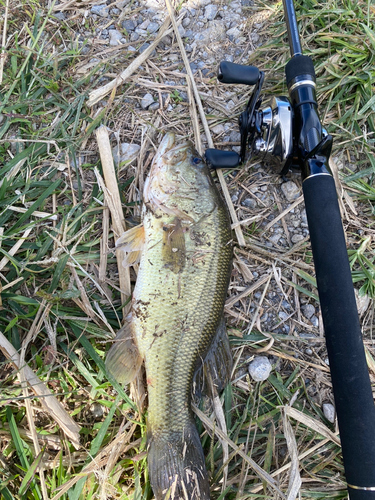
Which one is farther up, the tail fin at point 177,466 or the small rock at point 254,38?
the small rock at point 254,38

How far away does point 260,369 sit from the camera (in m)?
2.49

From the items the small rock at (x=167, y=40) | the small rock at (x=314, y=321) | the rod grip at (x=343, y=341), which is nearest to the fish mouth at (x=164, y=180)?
the rod grip at (x=343, y=341)

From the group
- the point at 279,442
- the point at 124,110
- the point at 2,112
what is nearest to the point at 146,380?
the point at 279,442

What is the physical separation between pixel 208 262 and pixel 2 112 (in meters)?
2.17

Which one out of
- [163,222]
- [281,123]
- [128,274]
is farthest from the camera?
[128,274]

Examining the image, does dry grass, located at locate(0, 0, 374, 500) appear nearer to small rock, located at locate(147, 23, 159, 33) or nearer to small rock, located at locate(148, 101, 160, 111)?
small rock, located at locate(148, 101, 160, 111)

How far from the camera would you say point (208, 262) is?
231cm

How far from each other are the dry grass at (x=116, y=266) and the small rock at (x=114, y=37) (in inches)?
3.0

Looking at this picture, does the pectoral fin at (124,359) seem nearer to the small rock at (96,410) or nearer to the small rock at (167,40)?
the small rock at (96,410)

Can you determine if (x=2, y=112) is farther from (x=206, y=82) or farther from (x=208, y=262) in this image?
(x=208, y=262)

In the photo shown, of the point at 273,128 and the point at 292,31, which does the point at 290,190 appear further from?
the point at 292,31

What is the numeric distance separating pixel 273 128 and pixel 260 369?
1715 mm

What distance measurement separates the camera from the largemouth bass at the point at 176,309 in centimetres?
214

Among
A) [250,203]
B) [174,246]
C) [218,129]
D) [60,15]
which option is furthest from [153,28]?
[174,246]
